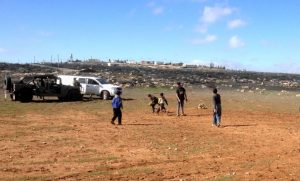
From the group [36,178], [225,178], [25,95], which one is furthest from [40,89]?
[225,178]

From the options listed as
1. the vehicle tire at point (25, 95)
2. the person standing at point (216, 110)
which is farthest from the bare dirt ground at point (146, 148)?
the vehicle tire at point (25, 95)

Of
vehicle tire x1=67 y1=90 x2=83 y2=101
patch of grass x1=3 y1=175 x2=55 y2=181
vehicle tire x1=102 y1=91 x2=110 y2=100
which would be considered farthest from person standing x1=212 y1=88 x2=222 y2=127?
vehicle tire x1=102 y1=91 x2=110 y2=100

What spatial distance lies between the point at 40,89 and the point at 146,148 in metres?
20.4

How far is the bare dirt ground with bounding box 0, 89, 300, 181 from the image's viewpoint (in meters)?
12.1

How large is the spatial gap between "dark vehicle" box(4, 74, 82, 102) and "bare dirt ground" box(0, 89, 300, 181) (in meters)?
7.97

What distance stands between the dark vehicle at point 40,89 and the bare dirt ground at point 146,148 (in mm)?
7973

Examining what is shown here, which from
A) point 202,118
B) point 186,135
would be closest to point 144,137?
point 186,135

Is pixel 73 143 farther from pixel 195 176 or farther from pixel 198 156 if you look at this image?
pixel 195 176

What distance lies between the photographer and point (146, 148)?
15.7 m

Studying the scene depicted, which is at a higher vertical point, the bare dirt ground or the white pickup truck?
the white pickup truck

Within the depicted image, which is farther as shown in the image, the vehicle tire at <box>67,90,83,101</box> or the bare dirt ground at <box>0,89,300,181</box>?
the vehicle tire at <box>67,90,83,101</box>

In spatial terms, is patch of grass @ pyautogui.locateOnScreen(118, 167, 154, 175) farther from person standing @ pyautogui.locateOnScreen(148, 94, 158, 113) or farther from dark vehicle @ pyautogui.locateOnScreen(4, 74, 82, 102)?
dark vehicle @ pyautogui.locateOnScreen(4, 74, 82, 102)

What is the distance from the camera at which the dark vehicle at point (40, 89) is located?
110 ft

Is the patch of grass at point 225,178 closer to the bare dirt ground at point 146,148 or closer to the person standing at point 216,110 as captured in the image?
the bare dirt ground at point 146,148
